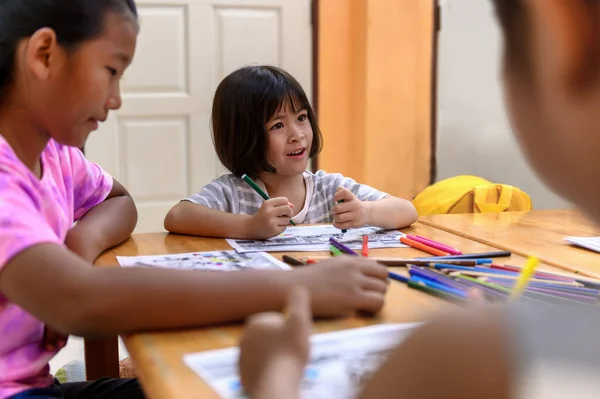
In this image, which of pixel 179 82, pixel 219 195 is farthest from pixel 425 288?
pixel 179 82

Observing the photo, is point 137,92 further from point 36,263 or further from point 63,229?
point 36,263

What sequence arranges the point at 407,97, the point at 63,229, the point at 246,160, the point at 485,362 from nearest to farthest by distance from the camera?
the point at 485,362
the point at 63,229
the point at 246,160
the point at 407,97

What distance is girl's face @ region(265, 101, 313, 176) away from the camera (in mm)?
1638

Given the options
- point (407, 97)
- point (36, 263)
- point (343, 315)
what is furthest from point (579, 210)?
point (407, 97)

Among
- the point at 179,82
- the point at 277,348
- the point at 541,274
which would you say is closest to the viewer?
the point at 277,348

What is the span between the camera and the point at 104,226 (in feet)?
3.78

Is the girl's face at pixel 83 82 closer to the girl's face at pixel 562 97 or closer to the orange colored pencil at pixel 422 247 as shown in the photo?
the orange colored pencil at pixel 422 247

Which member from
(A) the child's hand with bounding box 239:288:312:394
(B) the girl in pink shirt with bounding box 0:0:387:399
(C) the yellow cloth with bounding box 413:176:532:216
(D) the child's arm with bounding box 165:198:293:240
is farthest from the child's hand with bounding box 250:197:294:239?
(C) the yellow cloth with bounding box 413:176:532:216

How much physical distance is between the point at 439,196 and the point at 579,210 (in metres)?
2.24

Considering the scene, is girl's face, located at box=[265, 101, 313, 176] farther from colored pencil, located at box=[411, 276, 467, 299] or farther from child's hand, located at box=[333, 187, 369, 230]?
colored pencil, located at box=[411, 276, 467, 299]

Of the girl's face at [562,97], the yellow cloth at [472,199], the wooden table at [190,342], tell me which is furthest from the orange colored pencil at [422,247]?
the yellow cloth at [472,199]

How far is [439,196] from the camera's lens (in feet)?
8.18

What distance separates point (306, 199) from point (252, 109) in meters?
0.26

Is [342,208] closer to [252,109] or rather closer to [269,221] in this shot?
[269,221]
